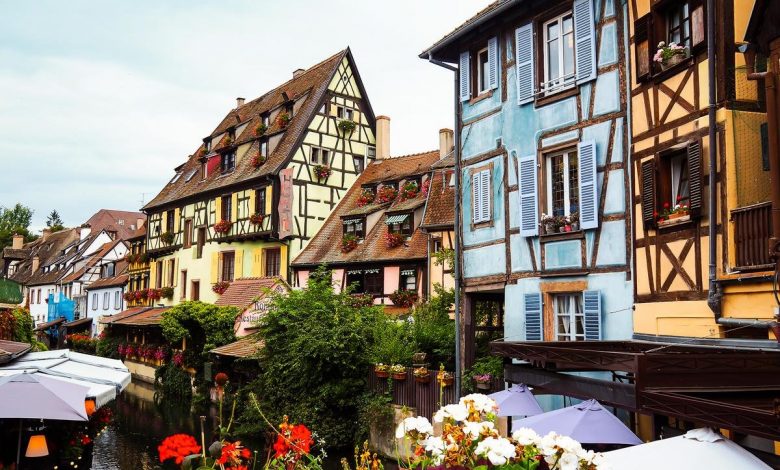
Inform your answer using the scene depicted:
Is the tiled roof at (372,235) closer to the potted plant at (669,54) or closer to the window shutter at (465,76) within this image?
the window shutter at (465,76)

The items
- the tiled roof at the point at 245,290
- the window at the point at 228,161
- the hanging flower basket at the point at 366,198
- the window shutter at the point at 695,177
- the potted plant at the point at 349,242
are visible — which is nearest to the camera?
the window shutter at the point at 695,177

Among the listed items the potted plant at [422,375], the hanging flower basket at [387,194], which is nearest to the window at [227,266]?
the hanging flower basket at [387,194]

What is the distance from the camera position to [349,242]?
87.7ft

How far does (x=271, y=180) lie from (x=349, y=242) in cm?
493

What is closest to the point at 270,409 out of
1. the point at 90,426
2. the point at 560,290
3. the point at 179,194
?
the point at 90,426

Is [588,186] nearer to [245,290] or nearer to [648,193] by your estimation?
[648,193]

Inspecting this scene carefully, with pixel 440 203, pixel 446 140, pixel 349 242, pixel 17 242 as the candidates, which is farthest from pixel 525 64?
pixel 17 242

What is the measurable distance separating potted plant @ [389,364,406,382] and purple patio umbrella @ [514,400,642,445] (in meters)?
7.17

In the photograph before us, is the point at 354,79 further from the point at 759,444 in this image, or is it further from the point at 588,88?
the point at 759,444

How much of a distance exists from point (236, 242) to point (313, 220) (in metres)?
4.14

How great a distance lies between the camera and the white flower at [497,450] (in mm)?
2832

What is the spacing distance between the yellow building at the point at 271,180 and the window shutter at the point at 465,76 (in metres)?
14.9

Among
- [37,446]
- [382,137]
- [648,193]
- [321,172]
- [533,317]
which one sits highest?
[382,137]

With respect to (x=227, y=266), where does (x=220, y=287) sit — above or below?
below
